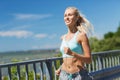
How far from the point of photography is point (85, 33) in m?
5.67

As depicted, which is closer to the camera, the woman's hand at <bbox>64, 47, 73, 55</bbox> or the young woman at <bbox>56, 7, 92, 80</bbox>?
the woman's hand at <bbox>64, 47, 73, 55</bbox>

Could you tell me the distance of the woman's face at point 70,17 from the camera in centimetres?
562

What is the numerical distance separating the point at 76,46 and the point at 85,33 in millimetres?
262

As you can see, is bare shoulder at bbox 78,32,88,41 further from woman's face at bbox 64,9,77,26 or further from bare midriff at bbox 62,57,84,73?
bare midriff at bbox 62,57,84,73

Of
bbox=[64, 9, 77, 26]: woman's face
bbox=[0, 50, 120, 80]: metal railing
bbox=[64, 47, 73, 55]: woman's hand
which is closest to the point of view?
bbox=[64, 47, 73, 55]: woman's hand

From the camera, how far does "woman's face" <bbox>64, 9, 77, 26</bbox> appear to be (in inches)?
221

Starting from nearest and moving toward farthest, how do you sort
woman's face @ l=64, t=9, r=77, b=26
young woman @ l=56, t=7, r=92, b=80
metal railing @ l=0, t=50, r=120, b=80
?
1. young woman @ l=56, t=7, r=92, b=80
2. woman's face @ l=64, t=9, r=77, b=26
3. metal railing @ l=0, t=50, r=120, b=80

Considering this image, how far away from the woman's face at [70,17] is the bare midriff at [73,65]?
49 centimetres

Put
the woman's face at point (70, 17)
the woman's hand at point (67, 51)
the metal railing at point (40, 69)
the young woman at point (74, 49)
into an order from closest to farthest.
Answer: the woman's hand at point (67, 51)
the young woman at point (74, 49)
the woman's face at point (70, 17)
the metal railing at point (40, 69)

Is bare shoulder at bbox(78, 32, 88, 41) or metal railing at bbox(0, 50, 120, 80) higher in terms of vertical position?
bare shoulder at bbox(78, 32, 88, 41)

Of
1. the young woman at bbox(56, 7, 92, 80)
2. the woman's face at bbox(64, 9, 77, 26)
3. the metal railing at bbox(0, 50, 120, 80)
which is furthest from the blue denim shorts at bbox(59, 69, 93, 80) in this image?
the metal railing at bbox(0, 50, 120, 80)

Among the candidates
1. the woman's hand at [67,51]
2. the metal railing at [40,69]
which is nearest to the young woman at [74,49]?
the woman's hand at [67,51]

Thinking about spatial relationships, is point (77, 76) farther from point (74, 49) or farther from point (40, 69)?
point (40, 69)

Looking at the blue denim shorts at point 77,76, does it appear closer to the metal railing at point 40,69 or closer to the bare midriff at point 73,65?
the bare midriff at point 73,65
